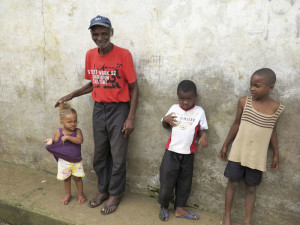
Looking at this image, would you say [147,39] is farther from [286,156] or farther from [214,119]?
[286,156]

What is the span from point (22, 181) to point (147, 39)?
8.06ft

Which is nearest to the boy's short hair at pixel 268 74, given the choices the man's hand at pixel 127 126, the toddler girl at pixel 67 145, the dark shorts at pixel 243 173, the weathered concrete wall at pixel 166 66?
the weathered concrete wall at pixel 166 66

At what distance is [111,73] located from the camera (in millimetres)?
2586

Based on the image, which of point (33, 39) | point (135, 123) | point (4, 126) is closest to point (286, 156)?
point (135, 123)

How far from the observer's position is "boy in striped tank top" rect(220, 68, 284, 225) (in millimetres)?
2166

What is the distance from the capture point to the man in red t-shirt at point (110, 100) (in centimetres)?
255

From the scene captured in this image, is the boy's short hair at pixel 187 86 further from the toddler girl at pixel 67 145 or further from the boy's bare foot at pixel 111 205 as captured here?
the boy's bare foot at pixel 111 205

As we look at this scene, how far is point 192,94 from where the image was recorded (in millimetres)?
2396

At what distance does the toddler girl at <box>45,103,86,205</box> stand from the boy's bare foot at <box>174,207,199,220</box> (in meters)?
1.13

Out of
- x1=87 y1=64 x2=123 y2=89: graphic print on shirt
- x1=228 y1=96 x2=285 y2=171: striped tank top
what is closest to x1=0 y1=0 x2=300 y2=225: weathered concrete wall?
x1=228 y1=96 x2=285 y2=171: striped tank top

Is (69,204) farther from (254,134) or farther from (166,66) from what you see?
(254,134)

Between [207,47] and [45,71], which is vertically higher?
[207,47]

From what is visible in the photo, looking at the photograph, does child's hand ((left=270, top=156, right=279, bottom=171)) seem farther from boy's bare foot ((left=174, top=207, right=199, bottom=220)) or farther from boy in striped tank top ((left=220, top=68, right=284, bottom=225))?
boy's bare foot ((left=174, top=207, right=199, bottom=220))

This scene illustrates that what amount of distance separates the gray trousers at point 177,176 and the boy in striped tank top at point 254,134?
1.26ft
